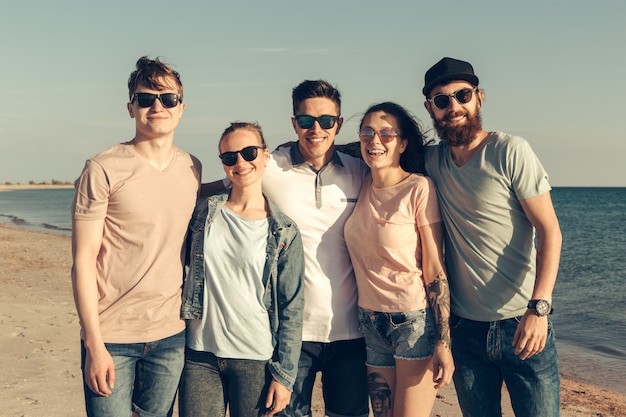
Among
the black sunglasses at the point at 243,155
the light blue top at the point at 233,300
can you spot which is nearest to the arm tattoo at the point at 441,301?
the light blue top at the point at 233,300

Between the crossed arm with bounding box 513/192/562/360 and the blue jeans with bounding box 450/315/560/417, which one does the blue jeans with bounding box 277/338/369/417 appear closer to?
the blue jeans with bounding box 450/315/560/417

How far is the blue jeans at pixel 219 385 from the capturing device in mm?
3480

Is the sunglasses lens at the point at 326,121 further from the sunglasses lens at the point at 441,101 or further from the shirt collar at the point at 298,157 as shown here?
the sunglasses lens at the point at 441,101

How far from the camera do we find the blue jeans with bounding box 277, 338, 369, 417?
3.88 meters

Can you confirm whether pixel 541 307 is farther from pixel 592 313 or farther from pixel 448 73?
pixel 592 313

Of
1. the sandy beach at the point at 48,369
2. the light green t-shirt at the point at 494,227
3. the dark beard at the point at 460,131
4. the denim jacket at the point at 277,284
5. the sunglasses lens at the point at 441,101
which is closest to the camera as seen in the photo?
the denim jacket at the point at 277,284

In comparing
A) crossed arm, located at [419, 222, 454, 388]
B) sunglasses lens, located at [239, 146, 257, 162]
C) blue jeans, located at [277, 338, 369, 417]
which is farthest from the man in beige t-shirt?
crossed arm, located at [419, 222, 454, 388]

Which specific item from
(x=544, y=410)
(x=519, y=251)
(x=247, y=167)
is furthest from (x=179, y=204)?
(x=544, y=410)

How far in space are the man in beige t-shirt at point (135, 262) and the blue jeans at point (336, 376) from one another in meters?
0.79

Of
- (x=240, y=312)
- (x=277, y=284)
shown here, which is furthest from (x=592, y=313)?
(x=240, y=312)

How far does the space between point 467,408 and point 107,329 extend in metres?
2.23

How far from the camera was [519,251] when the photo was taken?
12.2ft

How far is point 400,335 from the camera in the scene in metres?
3.65

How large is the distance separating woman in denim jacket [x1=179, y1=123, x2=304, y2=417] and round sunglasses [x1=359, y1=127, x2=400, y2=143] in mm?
777
